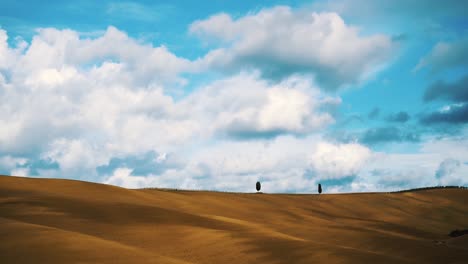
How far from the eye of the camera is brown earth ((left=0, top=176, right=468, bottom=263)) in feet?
48.0

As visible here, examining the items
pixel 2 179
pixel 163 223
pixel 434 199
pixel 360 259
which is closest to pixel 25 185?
pixel 2 179

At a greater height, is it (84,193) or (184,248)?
(84,193)

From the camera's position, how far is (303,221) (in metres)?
36.0

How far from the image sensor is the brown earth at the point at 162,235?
48.0 ft

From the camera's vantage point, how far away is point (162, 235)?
19656 millimetres

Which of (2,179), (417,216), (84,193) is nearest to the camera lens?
(84,193)

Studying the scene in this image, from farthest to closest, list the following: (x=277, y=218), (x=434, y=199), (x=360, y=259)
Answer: (x=434, y=199), (x=277, y=218), (x=360, y=259)

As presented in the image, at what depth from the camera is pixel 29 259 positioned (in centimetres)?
1338

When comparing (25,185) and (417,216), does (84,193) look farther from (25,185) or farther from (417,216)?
(417,216)

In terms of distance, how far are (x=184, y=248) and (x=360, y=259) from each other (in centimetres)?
600

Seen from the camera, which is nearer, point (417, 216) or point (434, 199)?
point (417, 216)

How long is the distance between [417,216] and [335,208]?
34.8 feet

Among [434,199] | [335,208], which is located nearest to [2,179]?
[335,208]

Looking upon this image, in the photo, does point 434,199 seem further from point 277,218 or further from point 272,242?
point 272,242
